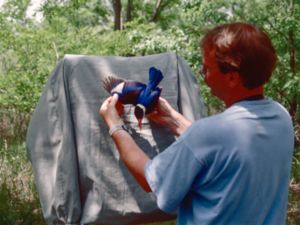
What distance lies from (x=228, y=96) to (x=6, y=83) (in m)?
4.90

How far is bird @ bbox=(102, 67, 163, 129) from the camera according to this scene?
229 cm

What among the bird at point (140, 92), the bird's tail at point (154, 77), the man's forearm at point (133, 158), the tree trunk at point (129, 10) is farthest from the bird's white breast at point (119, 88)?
the tree trunk at point (129, 10)

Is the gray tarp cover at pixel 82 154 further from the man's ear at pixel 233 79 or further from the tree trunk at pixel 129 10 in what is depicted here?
the tree trunk at pixel 129 10

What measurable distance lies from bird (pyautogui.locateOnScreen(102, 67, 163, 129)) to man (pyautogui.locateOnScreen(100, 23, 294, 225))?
22.2 inches

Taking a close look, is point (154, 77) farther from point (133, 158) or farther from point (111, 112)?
point (133, 158)

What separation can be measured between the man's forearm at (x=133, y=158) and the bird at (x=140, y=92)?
1.20 ft

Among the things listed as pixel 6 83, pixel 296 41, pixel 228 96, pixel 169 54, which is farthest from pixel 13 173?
pixel 228 96

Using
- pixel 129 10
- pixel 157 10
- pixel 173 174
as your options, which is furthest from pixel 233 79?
pixel 157 10

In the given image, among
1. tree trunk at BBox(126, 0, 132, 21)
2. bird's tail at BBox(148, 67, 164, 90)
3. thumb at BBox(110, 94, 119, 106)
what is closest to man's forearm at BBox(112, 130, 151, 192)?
thumb at BBox(110, 94, 119, 106)

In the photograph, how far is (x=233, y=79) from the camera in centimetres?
171

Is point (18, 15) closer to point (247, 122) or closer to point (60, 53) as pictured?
point (60, 53)

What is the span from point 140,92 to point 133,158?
0.53 m

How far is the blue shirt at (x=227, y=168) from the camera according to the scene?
65.1 inches

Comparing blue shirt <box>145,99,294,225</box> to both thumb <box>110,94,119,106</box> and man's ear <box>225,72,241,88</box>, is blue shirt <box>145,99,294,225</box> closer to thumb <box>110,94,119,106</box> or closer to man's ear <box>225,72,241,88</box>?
man's ear <box>225,72,241,88</box>
